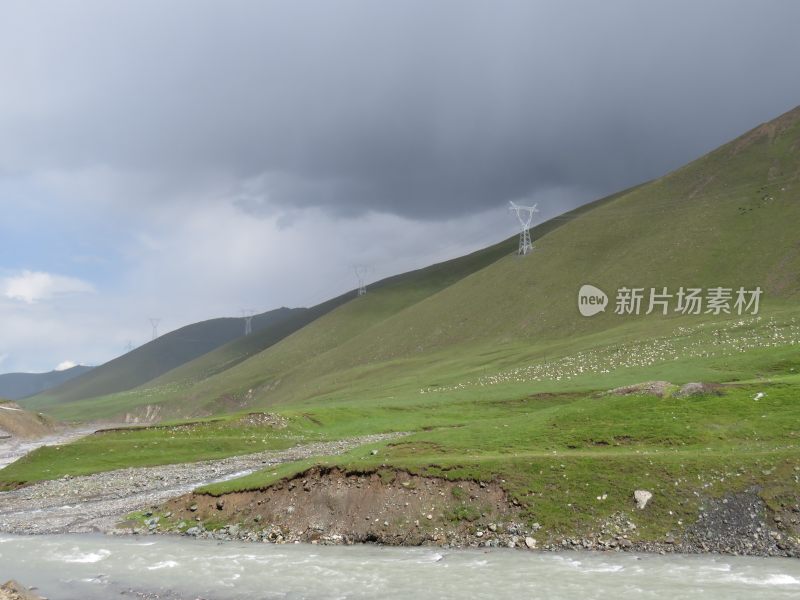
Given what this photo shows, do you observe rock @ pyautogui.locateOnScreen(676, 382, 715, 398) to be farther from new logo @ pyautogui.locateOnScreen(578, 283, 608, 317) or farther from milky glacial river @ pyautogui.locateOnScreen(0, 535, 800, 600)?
new logo @ pyautogui.locateOnScreen(578, 283, 608, 317)

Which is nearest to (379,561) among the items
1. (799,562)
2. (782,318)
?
(799,562)

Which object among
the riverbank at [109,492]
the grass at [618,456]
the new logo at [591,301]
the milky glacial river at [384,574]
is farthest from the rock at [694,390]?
the new logo at [591,301]

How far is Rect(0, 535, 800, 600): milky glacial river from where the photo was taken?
2222 cm

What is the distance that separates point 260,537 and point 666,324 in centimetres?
11122

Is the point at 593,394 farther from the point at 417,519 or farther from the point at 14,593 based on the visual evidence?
the point at 14,593

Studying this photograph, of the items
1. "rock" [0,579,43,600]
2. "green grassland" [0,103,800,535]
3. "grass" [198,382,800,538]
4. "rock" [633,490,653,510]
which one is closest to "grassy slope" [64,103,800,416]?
"green grassland" [0,103,800,535]

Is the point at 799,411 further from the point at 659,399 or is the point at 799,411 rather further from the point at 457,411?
the point at 457,411

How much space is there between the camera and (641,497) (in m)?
28.8

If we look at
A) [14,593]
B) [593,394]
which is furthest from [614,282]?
[14,593]

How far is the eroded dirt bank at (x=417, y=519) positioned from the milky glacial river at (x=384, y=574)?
1070 mm

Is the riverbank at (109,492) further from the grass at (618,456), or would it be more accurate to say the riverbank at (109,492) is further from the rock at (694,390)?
the rock at (694,390)

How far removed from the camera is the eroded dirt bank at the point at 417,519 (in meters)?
26.3

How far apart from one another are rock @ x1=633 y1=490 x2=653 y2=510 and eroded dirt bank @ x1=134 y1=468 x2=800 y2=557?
545 mm

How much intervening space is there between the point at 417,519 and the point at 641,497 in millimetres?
10318
